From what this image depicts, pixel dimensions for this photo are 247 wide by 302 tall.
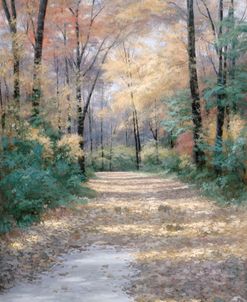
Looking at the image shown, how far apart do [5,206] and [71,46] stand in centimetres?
1523

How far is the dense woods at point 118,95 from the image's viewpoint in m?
11.6

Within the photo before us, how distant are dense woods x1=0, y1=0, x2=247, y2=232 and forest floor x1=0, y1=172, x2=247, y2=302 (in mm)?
676

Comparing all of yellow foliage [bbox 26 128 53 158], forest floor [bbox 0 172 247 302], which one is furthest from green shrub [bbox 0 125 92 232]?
forest floor [bbox 0 172 247 302]

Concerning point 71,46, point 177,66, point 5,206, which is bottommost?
point 5,206

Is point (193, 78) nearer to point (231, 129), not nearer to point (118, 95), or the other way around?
point (231, 129)

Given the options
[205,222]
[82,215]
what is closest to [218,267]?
[205,222]

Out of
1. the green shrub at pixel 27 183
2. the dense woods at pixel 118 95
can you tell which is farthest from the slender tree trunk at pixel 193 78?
the green shrub at pixel 27 183

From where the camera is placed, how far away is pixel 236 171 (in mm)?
13430

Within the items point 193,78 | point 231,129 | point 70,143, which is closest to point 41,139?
point 70,143

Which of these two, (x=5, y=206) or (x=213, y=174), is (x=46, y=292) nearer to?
(x=5, y=206)

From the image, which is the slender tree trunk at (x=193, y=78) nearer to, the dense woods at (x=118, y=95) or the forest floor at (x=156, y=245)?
the dense woods at (x=118, y=95)

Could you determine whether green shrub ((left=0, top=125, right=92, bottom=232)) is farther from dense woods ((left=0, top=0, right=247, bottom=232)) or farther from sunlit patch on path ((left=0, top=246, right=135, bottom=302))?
sunlit patch on path ((left=0, top=246, right=135, bottom=302))

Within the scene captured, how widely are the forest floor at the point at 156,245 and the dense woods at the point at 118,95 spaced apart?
68 cm

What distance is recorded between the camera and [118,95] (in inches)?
1287
